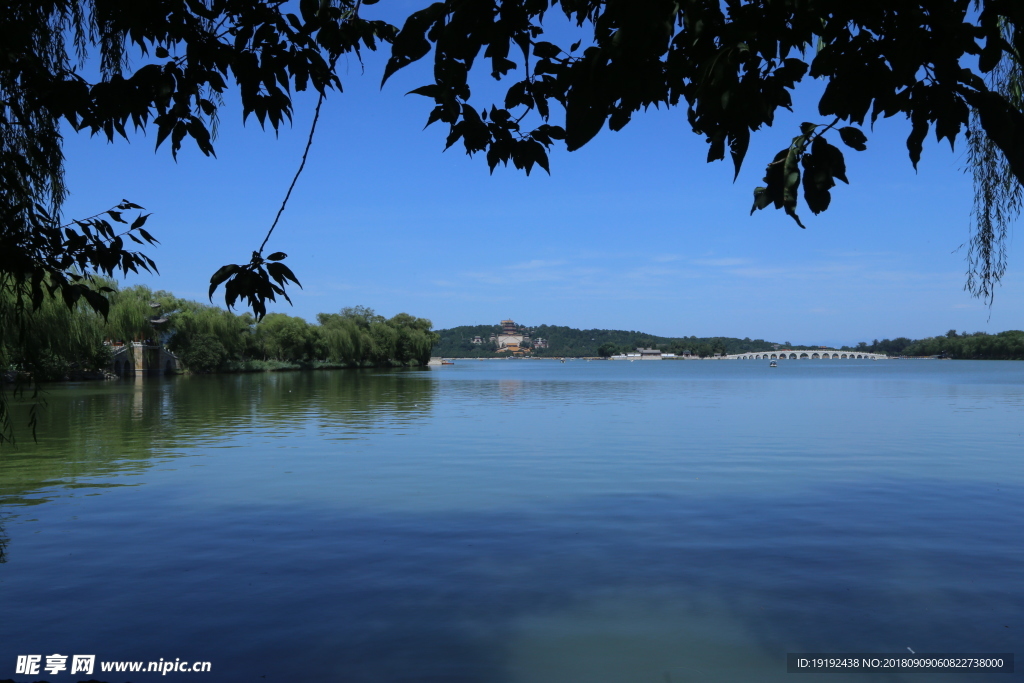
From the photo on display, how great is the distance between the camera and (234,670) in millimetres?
5266

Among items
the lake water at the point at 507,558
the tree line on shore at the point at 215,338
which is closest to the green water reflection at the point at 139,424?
the lake water at the point at 507,558

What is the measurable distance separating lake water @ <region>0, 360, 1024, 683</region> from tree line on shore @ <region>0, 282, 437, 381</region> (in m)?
15.9

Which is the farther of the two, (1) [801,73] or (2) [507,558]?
(2) [507,558]

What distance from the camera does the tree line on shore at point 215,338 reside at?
1577 inches

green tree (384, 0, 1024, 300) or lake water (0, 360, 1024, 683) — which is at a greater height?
green tree (384, 0, 1024, 300)

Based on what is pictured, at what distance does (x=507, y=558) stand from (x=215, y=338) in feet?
243

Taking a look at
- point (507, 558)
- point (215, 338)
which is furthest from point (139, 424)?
point (215, 338)

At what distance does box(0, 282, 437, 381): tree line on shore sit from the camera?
40.1 metres

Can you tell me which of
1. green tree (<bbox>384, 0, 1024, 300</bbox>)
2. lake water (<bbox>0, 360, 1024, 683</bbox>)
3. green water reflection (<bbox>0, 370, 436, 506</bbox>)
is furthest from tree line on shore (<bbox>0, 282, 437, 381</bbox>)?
green tree (<bbox>384, 0, 1024, 300</bbox>)

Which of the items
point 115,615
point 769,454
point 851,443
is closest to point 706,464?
point 769,454

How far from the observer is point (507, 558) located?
8.05 metres

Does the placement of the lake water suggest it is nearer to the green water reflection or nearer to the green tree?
the green water reflection

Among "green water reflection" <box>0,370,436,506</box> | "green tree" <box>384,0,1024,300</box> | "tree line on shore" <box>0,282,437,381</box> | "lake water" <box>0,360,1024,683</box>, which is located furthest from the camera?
"tree line on shore" <box>0,282,437,381</box>

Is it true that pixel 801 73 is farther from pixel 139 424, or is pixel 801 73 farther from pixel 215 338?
pixel 215 338
